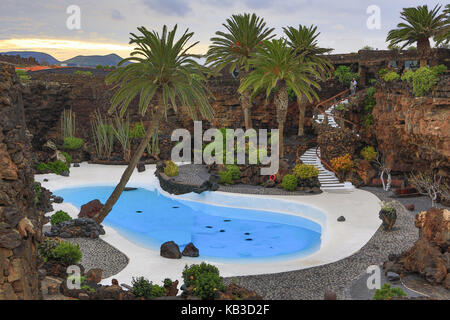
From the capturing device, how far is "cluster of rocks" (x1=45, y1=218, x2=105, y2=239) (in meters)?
18.7

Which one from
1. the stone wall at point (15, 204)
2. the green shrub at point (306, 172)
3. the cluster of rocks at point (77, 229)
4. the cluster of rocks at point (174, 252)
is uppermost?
the stone wall at point (15, 204)

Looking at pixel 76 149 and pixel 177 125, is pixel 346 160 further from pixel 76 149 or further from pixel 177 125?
pixel 76 149

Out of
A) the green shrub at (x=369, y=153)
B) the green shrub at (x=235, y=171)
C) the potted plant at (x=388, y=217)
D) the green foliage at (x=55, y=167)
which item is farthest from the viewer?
the green foliage at (x=55, y=167)

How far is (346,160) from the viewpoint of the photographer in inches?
1081

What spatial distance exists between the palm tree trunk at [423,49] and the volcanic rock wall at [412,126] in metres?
8.22

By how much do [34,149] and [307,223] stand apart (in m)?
24.4

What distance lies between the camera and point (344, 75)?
133ft

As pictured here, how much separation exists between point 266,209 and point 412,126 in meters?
8.30

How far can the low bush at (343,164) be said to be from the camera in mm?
27344

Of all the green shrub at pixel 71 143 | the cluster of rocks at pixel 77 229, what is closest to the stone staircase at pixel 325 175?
the cluster of rocks at pixel 77 229

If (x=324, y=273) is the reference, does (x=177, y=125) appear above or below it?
above

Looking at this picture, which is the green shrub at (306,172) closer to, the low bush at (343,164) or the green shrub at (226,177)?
the low bush at (343,164)

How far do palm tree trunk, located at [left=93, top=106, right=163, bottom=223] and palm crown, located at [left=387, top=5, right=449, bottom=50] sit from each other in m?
21.1
